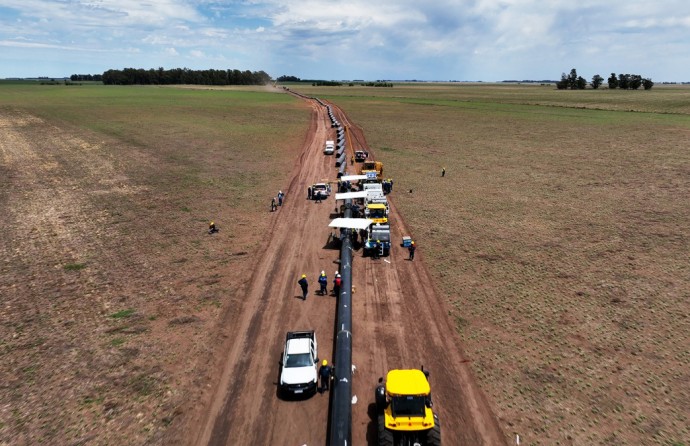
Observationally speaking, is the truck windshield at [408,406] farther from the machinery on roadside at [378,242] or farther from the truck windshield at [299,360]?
the machinery on roadside at [378,242]

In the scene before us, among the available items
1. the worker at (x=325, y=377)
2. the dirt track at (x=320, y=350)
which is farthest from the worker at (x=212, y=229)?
the worker at (x=325, y=377)

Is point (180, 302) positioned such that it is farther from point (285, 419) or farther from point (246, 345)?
point (285, 419)

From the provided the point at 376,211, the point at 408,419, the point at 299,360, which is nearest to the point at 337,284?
the point at 299,360

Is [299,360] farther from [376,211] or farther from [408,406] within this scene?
[376,211]

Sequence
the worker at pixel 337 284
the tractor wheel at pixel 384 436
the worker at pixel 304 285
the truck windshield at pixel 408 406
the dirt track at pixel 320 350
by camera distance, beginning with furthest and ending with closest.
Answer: the worker at pixel 337 284 < the worker at pixel 304 285 < the dirt track at pixel 320 350 < the truck windshield at pixel 408 406 < the tractor wheel at pixel 384 436

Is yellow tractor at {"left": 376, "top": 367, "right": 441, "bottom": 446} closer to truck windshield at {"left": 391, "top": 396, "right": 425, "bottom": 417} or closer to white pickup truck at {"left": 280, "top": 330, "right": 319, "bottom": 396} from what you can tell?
truck windshield at {"left": 391, "top": 396, "right": 425, "bottom": 417}

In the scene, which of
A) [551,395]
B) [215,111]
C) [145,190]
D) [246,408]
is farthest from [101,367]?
[215,111]

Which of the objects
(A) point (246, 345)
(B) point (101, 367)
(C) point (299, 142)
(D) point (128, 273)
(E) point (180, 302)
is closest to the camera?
(B) point (101, 367)

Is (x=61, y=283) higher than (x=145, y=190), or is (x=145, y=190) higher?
(x=145, y=190)
